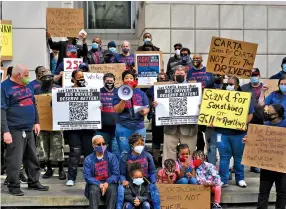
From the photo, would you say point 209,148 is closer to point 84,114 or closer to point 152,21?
point 84,114

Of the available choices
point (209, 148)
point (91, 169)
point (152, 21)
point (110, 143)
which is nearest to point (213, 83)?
point (209, 148)

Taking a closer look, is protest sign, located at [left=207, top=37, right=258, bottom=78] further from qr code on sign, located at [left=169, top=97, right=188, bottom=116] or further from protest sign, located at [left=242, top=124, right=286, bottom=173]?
protest sign, located at [left=242, top=124, right=286, bottom=173]

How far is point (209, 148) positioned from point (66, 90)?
2.43 meters

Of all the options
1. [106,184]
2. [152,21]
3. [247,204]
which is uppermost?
[152,21]

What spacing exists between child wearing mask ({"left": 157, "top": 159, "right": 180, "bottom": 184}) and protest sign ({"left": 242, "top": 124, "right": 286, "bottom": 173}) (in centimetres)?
96

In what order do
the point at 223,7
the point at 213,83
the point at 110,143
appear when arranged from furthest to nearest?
the point at 223,7 < the point at 213,83 < the point at 110,143

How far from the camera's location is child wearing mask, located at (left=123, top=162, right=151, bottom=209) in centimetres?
684

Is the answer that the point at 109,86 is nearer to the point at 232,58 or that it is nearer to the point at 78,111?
the point at 78,111

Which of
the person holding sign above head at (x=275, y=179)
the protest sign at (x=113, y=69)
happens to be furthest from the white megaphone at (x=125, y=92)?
the protest sign at (x=113, y=69)

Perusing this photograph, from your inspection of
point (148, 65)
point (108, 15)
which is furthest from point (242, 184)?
point (108, 15)

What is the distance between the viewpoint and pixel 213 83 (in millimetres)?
8852

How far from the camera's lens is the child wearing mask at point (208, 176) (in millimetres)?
7223

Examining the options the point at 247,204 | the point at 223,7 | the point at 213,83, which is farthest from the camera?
the point at 223,7

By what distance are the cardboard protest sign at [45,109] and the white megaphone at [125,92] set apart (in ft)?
4.97
